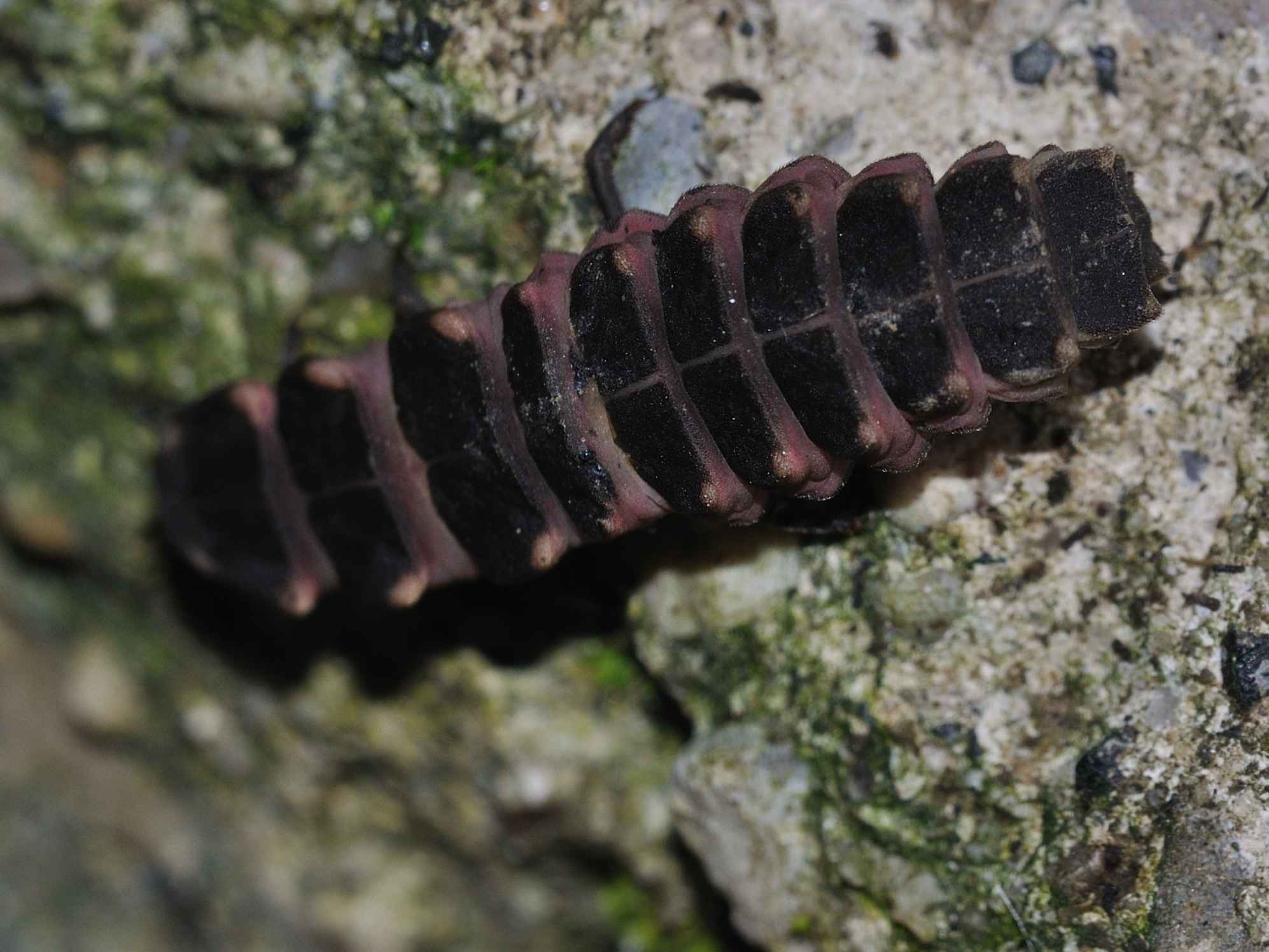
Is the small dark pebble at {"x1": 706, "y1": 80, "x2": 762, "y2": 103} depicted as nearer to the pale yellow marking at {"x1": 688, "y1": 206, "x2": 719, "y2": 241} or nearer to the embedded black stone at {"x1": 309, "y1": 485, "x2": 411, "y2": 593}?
the pale yellow marking at {"x1": 688, "y1": 206, "x2": 719, "y2": 241}

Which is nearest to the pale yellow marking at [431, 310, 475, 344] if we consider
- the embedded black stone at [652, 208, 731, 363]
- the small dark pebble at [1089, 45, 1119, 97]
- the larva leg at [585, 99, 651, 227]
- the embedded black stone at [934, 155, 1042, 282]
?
the larva leg at [585, 99, 651, 227]

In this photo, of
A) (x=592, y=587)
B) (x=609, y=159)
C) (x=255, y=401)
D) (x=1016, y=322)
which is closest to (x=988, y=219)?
(x=1016, y=322)

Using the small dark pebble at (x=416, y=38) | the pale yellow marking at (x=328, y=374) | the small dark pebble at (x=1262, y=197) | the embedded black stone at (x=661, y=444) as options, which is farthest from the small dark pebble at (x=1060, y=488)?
the small dark pebble at (x=416, y=38)

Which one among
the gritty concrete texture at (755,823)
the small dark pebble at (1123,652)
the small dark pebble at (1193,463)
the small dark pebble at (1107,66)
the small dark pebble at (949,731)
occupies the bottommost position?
the gritty concrete texture at (755,823)

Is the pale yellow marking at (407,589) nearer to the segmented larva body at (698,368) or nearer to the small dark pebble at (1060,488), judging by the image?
the segmented larva body at (698,368)

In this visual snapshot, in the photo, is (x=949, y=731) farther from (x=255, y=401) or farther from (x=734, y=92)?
(x=255, y=401)

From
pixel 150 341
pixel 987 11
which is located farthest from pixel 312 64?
pixel 987 11
